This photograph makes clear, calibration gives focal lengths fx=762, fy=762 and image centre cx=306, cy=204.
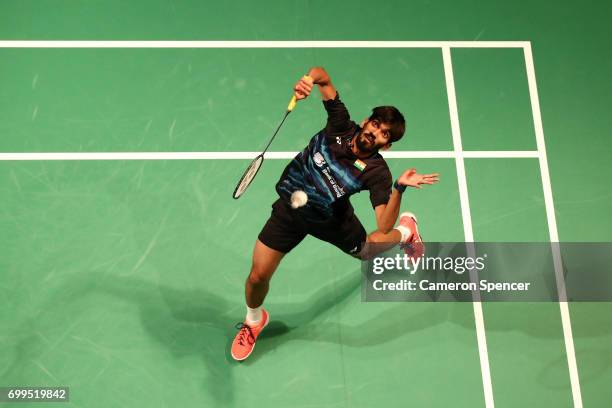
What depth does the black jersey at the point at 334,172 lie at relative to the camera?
532 cm

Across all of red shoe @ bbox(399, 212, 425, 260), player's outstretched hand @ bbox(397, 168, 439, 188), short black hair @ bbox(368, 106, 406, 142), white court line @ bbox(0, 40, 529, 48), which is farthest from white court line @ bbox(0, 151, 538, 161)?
player's outstretched hand @ bbox(397, 168, 439, 188)

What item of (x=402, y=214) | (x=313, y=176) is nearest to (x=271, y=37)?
(x=402, y=214)

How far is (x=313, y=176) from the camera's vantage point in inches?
214

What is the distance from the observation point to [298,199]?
17.7 ft

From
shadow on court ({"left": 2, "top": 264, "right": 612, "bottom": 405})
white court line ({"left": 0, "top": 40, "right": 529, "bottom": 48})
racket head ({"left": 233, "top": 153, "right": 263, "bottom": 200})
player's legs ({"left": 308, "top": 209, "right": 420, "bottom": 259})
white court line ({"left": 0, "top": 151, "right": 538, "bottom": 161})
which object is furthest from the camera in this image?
white court line ({"left": 0, "top": 40, "right": 529, "bottom": 48})

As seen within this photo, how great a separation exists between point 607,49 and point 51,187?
590cm

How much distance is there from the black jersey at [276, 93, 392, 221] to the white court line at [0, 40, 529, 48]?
108 inches

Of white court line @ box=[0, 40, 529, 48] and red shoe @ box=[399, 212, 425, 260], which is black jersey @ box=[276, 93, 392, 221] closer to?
red shoe @ box=[399, 212, 425, 260]

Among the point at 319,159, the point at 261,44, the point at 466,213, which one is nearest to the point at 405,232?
the point at 466,213

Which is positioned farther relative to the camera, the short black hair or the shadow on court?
the shadow on court

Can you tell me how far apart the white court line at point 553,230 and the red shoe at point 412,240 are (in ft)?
4.40

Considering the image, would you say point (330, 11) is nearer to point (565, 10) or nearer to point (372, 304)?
point (565, 10)

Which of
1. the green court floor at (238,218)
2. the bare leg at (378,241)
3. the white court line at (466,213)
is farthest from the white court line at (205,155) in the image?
the bare leg at (378,241)

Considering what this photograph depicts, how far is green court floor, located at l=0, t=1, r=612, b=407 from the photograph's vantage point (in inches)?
247
